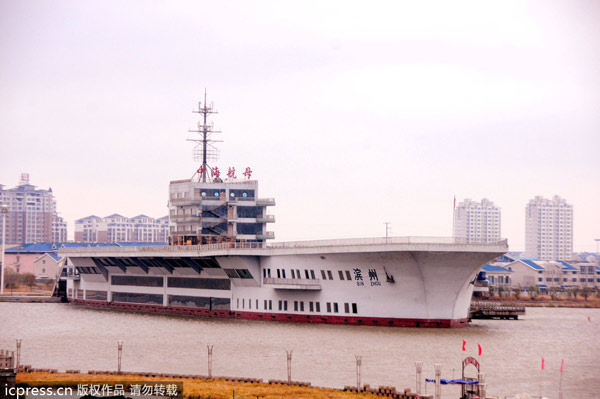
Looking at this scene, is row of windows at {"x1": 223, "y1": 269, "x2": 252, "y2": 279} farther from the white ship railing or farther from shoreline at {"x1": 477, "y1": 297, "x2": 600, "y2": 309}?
shoreline at {"x1": 477, "y1": 297, "x2": 600, "y2": 309}

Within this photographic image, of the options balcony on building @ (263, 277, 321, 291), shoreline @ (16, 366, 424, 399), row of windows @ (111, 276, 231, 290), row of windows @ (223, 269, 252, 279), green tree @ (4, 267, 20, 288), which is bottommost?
green tree @ (4, 267, 20, 288)

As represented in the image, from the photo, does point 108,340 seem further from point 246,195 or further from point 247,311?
point 246,195

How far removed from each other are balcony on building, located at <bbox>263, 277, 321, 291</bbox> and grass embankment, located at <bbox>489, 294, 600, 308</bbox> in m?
35.9

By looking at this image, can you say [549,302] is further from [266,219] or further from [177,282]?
[177,282]

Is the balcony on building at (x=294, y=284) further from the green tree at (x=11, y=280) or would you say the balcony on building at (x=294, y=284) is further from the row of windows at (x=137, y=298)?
the green tree at (x=11, y=280)

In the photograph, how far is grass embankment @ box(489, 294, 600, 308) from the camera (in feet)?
303

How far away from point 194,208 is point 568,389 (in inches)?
1787

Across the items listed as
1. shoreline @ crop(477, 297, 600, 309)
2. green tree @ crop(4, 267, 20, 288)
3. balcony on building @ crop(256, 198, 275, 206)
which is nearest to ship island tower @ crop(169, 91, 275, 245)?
balcony on building @ crop(256, 198, 275, 206)

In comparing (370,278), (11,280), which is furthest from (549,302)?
(11,280)

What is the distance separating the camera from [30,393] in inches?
1078

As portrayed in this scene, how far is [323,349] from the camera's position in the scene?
42594 millimetres

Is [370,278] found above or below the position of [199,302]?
above

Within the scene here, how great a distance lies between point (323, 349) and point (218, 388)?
43.3ft

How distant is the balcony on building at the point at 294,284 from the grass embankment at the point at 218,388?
24.8 m
